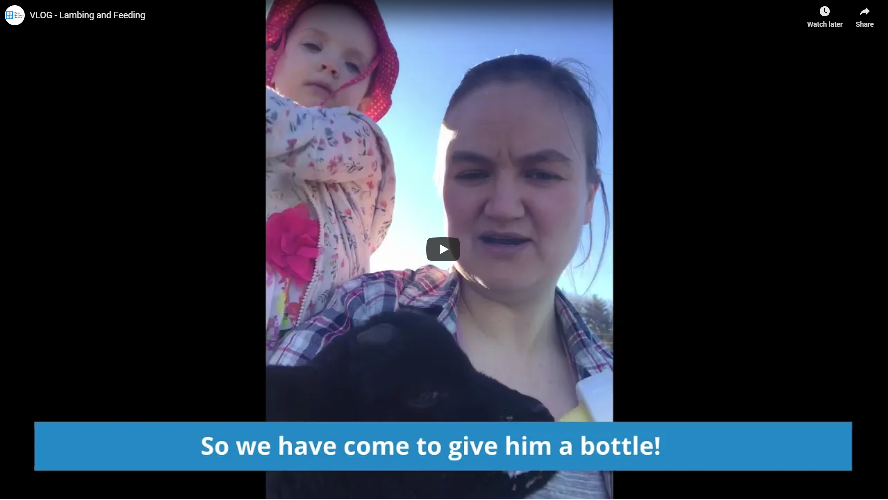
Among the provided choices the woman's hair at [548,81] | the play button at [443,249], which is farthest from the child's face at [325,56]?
the play button at [443,249]

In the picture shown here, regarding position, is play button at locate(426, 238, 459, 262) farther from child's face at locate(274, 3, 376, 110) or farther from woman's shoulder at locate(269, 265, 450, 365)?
child's face at locate(274, 3, 376, 110)

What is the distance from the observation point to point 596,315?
146cm

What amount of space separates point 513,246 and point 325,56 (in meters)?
0.72

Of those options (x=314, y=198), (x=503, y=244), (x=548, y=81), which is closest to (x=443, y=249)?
(x=503, y=244)

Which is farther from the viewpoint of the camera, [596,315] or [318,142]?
[596,315]

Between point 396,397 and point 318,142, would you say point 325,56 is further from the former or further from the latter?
point 396,397

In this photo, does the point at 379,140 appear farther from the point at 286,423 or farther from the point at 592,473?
the point at 592,473

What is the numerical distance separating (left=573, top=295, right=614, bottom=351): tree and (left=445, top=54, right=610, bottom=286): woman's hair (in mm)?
105

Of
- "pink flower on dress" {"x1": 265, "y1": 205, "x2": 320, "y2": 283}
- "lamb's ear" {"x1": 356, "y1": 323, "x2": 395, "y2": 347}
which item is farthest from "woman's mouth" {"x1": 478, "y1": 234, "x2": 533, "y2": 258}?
"pink flower on dress" {"x1": 265, "y1": 205, "x2": 320, "y2": 283}

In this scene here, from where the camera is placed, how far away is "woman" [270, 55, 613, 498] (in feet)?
4.57

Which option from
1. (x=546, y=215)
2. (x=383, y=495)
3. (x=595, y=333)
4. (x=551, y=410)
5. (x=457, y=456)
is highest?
(x=546, y=215)

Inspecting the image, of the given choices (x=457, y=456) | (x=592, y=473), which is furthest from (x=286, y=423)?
(x=592, y=473)
